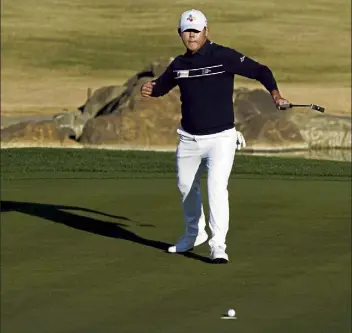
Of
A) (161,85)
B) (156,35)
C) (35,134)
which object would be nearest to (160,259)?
(161,85)

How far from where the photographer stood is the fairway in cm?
805

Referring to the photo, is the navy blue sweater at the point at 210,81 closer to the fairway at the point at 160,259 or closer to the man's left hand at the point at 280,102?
the man's left hand at the point at 280,102

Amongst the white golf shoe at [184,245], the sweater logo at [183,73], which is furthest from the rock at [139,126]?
the sweater logo at [183,73]

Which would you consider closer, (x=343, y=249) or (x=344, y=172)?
(x=343, y=249)

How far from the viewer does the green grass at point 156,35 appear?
49250 millimetres

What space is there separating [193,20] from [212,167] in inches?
46.7

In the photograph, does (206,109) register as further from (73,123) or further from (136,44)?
(136,44)

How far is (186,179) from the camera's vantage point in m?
10.2

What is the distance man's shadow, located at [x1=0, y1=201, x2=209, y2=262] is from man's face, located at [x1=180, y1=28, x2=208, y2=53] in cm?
157

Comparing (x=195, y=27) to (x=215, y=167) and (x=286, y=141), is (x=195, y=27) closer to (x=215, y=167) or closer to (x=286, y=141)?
(x=215, y=167)

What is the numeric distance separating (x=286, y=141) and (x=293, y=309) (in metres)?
20.5

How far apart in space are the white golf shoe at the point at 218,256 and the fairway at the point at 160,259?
0.21 ft

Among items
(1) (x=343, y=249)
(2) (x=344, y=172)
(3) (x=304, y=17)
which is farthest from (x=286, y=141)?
(3) (x=304, y=17)

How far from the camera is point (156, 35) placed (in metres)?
52.6
